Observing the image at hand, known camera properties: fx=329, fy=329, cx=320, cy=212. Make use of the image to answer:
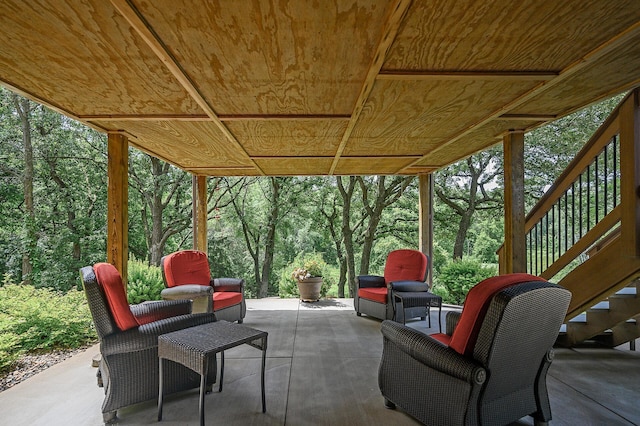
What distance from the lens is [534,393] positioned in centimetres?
212

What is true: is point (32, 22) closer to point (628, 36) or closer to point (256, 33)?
point (256, 33)

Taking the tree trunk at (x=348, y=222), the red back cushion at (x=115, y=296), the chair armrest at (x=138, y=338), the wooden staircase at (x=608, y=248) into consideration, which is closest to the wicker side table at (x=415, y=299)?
the wooden staircase at (x=608, y=248)

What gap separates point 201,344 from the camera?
7.07ft

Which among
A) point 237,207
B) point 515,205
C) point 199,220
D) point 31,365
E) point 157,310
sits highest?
point 237,207

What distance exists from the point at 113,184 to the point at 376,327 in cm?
373

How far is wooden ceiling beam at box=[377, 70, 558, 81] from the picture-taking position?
7.48 ft

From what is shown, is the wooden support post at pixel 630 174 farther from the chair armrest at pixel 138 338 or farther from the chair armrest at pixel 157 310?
the chair armrest at pixel 157 310

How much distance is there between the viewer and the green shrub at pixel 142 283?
5.20 m

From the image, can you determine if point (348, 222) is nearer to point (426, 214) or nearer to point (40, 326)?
point (426, 214)

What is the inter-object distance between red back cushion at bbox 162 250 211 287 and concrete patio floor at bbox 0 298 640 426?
1.18 metres

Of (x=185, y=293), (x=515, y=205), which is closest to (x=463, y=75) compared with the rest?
(x=515, y=205)

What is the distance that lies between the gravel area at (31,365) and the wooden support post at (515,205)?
499 cm

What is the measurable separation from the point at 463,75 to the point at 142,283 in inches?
212

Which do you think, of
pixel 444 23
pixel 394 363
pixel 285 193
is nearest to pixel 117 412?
pixel 394 363
